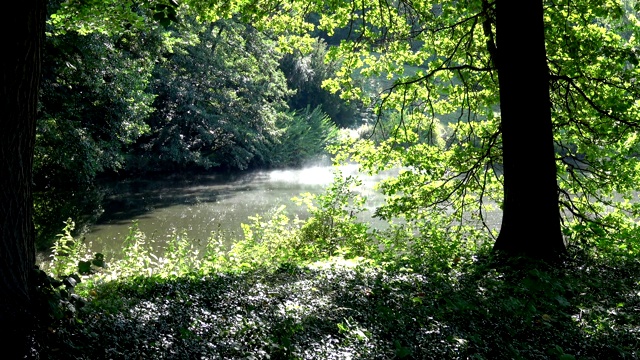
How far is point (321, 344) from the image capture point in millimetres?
3848

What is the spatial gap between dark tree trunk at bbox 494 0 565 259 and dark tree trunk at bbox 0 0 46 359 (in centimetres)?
537

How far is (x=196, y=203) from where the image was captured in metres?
20.8

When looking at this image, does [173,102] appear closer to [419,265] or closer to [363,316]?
[419,265]

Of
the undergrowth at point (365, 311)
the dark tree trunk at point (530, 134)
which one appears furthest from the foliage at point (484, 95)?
the undergrowth at point (365, 311)

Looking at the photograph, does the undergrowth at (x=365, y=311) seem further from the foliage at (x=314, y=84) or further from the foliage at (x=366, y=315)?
the foliage at (x=314, y=84)

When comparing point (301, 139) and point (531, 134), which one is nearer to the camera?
point (531, 134)

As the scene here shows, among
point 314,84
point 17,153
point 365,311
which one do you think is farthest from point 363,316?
point 314,84

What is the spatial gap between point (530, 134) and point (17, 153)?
5.58 metres

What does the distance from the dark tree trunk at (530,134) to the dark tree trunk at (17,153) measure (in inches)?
211

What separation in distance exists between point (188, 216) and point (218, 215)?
3.28 ft

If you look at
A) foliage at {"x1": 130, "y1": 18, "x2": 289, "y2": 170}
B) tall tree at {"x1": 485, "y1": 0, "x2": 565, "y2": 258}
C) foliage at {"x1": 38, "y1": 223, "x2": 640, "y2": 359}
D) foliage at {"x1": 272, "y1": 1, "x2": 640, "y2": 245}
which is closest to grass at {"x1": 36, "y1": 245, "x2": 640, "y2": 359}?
foliage at {"x1": 38, "y1": 223, "x2": 640, "y2": 359}

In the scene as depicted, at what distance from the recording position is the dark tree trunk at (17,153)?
119 inches

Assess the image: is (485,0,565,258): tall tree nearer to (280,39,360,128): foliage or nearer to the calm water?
the calm water

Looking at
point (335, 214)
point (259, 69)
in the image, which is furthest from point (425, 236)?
point (259, 69)
